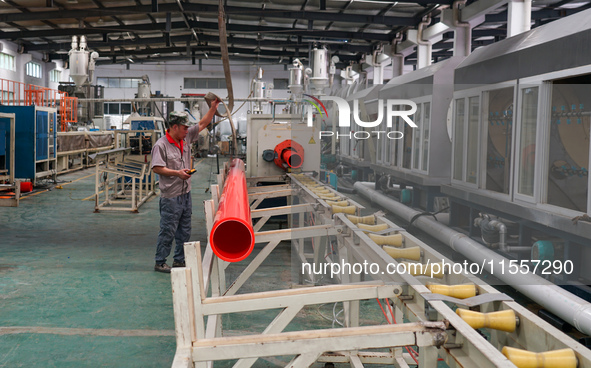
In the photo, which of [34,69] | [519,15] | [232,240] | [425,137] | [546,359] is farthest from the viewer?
[34,69]

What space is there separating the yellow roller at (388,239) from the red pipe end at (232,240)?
68 centimetres

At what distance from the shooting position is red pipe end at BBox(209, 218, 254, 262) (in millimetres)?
2369

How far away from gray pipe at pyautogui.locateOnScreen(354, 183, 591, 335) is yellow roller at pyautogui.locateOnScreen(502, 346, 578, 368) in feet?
5.35

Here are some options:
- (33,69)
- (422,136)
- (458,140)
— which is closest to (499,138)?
(458,140)

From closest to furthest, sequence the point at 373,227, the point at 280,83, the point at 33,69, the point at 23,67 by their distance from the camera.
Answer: the point at 373,227 → the point at 23,67 → the point at 33,69 → the point at 280,83

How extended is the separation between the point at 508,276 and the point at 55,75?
2213cm

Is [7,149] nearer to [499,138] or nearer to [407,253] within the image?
[499,138]

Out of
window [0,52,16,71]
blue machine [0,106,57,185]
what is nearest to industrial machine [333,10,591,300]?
blue machine [0,106,57,185]

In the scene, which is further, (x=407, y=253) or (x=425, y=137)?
(x=425, y=137)

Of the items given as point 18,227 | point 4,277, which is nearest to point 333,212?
point 4,277

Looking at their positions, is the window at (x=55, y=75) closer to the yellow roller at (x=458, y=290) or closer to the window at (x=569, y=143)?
the window at (x=569, y=143)

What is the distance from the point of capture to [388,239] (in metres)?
2.75

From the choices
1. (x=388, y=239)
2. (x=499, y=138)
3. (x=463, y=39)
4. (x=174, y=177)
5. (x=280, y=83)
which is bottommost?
(x=388, y=239)

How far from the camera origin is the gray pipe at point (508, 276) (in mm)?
2998
